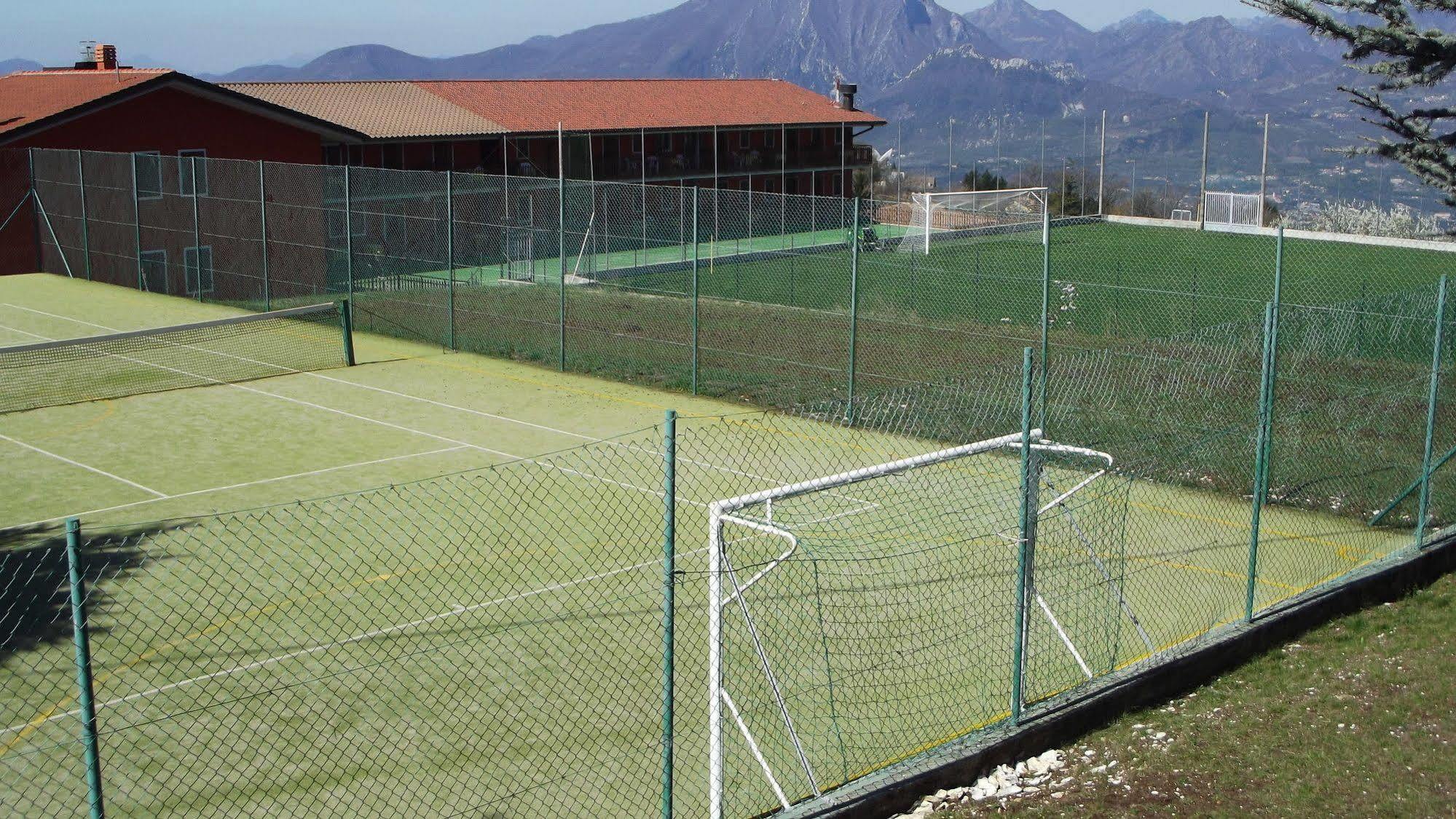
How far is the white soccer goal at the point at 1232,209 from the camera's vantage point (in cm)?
4725

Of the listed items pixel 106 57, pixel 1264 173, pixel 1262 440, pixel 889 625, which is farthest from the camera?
pixel 1264 173

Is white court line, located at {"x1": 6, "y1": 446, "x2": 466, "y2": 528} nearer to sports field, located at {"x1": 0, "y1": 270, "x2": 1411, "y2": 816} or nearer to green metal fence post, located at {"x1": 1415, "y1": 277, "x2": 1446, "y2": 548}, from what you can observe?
sports field, located at {"x1": 0, "y1": 270, "x2": 1411, "y2": 816}

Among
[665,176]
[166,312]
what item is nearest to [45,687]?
[166,312]

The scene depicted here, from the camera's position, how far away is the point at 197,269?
27125 mm

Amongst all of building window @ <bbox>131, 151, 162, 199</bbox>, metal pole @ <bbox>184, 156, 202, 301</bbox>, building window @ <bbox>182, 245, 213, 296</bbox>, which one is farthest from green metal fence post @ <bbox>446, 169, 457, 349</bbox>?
building window @ <bbox>131, 151, 162, 199</bbox>

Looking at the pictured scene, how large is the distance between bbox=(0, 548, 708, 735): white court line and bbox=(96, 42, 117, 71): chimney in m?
31.9

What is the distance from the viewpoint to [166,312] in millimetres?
25609

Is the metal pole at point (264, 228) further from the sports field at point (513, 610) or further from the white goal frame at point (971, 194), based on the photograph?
the white goal frame at point (971, 194)

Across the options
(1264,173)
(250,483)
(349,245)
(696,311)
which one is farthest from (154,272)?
(1264,173)

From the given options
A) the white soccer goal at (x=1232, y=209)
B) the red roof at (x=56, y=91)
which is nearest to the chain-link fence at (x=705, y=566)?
the red roof at (x=56, y=91)

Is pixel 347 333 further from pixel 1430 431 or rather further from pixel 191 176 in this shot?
pixel 1430 431

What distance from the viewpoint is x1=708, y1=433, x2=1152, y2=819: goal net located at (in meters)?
7.67

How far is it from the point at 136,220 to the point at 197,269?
1629 mm

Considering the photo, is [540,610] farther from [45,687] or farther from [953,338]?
[953,338]
